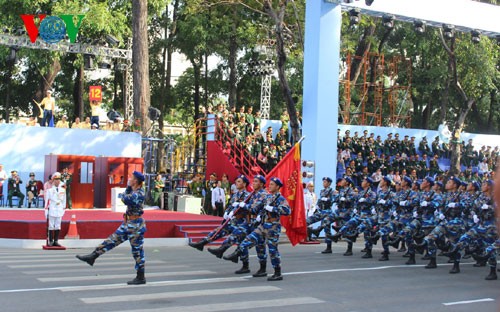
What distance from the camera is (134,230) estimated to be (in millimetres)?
12398

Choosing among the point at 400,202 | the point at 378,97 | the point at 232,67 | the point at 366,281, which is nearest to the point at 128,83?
the point at 232,67

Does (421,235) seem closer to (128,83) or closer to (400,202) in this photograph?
(400,202)

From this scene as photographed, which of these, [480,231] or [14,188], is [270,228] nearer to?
[480,231]

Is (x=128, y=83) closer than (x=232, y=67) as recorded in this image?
Yes

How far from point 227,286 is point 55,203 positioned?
707cm

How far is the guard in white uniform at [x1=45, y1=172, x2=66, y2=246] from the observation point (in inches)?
714

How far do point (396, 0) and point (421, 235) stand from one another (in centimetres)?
981

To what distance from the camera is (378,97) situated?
143ft

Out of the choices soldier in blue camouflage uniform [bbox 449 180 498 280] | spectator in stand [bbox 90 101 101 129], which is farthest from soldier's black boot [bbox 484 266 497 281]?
spectator in stand [bbox 90 101 101 129]

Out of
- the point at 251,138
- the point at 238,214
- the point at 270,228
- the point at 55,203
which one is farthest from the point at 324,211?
the point at 251,138

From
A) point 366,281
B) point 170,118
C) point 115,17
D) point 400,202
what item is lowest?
point 366,281

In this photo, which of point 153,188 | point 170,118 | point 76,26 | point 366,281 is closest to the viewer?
point 366,281

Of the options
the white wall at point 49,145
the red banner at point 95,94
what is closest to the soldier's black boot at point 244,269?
the white wall at point 49,145

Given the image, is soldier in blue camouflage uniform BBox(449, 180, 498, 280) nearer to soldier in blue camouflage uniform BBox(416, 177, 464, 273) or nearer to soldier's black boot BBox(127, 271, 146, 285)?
soldier in blue camouflage uniform BBox(416, 177, 464, 273)
